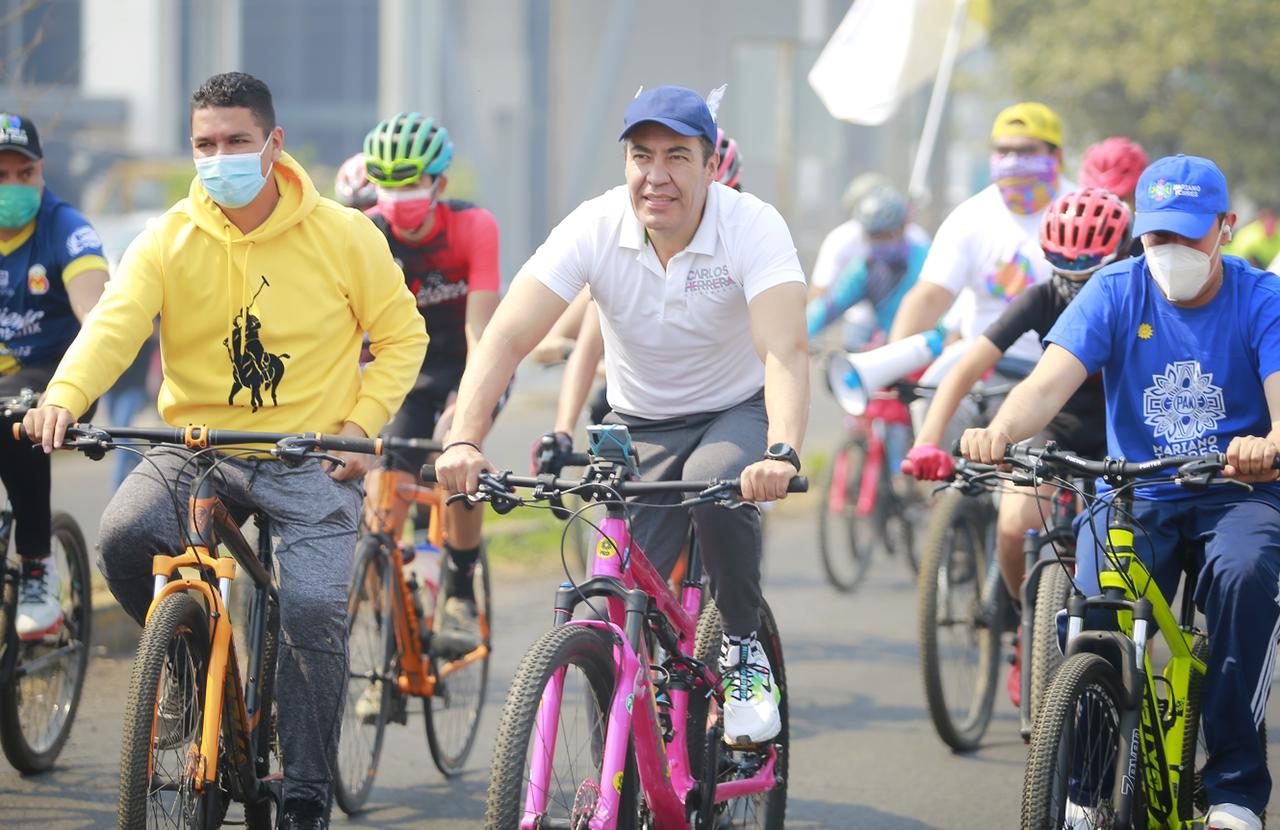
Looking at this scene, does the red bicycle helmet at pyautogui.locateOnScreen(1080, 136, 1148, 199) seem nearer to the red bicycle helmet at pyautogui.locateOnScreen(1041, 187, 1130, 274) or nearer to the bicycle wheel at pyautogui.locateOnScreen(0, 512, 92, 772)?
the red bicycle helmet at pyautogui.locateOnScreen(1041, 187, 1130, 274)

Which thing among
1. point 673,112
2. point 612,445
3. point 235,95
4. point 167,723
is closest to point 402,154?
point 235,95

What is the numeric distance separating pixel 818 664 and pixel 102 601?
343cm

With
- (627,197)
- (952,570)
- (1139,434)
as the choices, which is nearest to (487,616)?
(952,570)

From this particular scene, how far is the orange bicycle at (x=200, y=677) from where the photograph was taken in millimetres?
4316

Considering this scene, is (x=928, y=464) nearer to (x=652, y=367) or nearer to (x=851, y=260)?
(x=652, y=367)

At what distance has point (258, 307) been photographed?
16.4ft

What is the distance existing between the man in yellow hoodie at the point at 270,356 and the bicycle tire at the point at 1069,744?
192cm

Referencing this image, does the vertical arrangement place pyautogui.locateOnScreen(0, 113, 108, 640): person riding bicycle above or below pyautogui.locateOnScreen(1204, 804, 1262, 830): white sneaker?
above

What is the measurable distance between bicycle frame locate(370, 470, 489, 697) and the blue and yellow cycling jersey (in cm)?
511

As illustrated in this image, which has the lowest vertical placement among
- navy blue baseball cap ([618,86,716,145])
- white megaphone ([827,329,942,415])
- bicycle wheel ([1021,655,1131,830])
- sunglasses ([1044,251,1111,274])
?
bicycle wheel ([1021,655,1131,830])

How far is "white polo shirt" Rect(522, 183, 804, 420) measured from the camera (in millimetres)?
4996

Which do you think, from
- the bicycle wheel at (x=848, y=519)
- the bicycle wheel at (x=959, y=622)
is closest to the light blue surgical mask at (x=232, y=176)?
the bicycle wheel at (x=959, y=622)

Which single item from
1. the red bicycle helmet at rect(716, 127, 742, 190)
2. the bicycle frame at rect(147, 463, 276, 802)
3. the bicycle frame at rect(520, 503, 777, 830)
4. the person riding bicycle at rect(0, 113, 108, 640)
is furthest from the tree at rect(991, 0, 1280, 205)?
the bicycle frame at rect(147, 463, 276, 802)

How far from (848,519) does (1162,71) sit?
22.6 m
